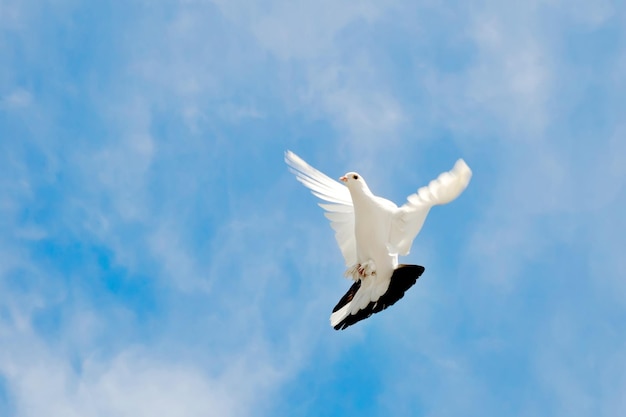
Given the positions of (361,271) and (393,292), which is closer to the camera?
(393,292)

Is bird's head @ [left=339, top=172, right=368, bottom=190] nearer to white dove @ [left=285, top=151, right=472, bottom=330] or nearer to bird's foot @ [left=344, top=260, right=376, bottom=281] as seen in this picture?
white dove @ [left=285, top=151, right=472, bottom=330]

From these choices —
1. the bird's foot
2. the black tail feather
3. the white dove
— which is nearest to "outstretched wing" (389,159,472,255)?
the white dove

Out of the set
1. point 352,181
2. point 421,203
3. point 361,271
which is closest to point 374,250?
point 361,271

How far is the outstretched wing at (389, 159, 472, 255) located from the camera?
1609cm

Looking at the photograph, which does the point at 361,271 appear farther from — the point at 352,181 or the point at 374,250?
the point at 352,181

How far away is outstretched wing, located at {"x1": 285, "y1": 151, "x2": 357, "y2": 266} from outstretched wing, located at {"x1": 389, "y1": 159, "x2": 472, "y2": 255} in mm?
2157

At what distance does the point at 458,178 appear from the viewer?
52.7 feet

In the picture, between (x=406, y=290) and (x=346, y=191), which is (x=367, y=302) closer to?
(x=406, y=290)

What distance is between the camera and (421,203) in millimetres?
17766

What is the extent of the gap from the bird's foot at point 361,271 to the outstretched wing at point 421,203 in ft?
2.46

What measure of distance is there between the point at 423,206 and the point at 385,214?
5.14 feet

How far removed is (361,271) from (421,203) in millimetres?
2896

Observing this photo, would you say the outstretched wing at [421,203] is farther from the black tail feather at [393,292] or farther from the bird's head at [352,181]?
the bird's head at [352,181]

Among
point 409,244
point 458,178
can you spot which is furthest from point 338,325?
point 458,178
